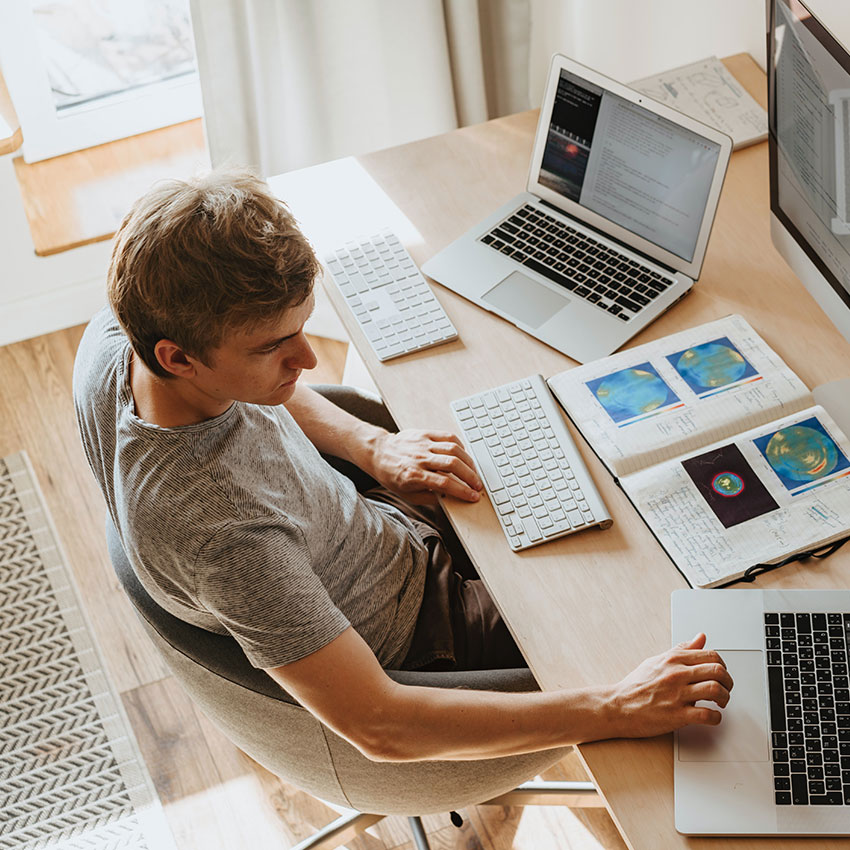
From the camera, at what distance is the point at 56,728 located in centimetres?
206

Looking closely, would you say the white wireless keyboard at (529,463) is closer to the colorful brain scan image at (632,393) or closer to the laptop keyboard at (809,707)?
the colorful brain scan image at (632,393)

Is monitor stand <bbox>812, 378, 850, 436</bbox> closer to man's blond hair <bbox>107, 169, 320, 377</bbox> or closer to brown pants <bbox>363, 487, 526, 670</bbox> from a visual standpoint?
brown pants <bbox>363, 487, 526, 670</bbox>

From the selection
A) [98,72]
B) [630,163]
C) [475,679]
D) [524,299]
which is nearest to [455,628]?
[475,679]

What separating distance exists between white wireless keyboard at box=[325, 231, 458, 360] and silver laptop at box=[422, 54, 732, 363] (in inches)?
1.8

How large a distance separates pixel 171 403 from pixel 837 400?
860mm

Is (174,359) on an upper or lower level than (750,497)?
A: upper

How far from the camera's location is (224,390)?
1169mm

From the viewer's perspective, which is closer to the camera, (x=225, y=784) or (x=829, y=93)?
(x=829, y=93)

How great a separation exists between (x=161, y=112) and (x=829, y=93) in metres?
2.06

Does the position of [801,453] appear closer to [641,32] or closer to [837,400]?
[837,400]

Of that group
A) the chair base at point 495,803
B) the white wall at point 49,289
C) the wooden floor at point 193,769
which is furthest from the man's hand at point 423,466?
the white wall at point 49,289

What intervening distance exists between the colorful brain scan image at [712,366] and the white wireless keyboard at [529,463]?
0.19 m

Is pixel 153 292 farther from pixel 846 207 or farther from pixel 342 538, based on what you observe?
pixel 846 207

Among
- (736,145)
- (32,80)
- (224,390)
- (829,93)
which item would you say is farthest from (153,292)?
(32,80)
